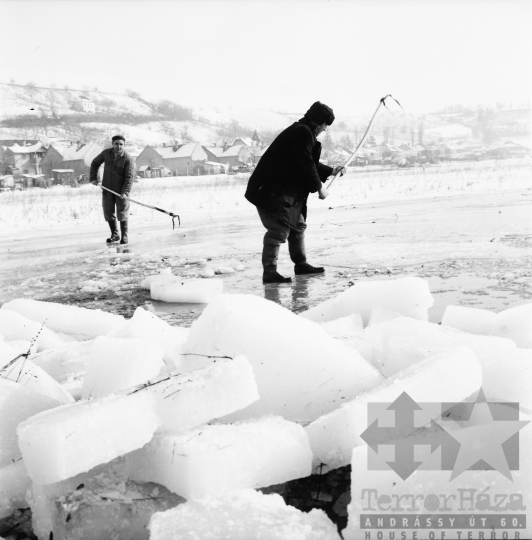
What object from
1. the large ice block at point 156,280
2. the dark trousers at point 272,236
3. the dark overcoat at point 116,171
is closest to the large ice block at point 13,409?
the large ice block at point 156,280

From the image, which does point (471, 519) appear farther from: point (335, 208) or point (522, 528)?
point (335, 208)

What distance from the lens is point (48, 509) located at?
1.53m

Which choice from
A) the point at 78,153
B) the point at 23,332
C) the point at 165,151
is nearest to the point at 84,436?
the point at 23,332

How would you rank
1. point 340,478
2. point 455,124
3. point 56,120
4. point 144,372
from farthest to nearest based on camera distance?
point 455,124, point 56,120, point 144,372, point 340,478

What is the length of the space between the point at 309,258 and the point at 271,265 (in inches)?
68.5

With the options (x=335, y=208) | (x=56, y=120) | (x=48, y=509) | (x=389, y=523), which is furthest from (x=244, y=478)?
(x=56, y=120)

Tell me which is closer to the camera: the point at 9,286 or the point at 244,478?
the point at 244,478

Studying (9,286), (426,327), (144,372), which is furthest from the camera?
(9,286)

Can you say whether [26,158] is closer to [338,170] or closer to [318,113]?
[338,170]

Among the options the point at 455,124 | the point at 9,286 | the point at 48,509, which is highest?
the point at 455,124

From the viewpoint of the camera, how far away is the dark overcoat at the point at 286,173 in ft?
18.7

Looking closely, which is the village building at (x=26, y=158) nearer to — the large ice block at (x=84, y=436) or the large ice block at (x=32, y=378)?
the large ice block at (x=32, y=378)

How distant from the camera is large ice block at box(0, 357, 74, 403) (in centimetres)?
216

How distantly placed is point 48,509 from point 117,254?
720 centimetres
